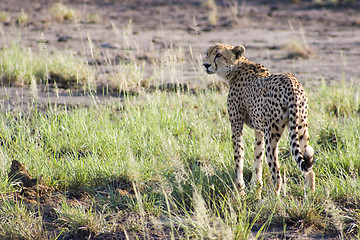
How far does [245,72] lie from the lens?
445 centimetres

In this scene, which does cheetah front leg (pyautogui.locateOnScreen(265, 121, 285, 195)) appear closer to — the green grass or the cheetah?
the cheetah

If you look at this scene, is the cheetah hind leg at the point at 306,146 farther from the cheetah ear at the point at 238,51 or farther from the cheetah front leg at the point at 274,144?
the cheetah ear at the point at 238,51

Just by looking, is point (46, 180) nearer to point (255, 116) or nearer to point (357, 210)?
point (255, 116)

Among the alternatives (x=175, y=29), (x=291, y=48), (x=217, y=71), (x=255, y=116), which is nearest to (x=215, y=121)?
(x=217, y=71)

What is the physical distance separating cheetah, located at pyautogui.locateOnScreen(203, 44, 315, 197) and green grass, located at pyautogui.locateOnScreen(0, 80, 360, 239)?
0.22m

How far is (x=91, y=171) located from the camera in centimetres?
445

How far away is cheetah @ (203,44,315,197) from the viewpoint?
368 cm

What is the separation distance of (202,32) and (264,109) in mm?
8615

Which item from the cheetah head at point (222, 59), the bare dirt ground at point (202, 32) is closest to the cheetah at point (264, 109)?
the cheetah head at point (222, 59)

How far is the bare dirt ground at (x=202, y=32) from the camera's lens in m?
9.00

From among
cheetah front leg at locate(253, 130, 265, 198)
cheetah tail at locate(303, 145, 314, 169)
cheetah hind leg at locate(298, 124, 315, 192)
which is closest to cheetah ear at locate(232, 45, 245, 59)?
cheetah front leg at locate(253, 130, 265, 198)

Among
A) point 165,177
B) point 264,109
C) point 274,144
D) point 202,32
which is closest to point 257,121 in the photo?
point 264,109

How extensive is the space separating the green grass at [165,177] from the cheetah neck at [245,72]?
1.92 ft

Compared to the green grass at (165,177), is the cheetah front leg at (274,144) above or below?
above
